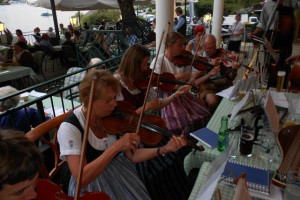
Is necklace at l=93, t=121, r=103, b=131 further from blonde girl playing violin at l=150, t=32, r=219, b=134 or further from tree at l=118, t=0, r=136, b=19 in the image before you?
tree at l=118, t=0, r=136, b=19

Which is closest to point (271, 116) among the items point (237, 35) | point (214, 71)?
point (214, 71)

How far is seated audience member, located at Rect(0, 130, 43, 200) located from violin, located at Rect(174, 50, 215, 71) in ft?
7.13

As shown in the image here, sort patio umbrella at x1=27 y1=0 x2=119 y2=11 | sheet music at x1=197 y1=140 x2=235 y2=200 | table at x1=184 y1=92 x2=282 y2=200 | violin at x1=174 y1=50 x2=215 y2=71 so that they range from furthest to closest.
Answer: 1. patio umbrella at x1=27 y1=0 x2=119 y2=11
2. violin at x1=174 y1=50 x2=215 y2=71
3. table at x1=184 y1=92 x2=282 y2=200
4. sheet music at x1=197 y1=140 x2=235 y2=200

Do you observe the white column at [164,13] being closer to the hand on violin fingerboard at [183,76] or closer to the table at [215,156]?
the hand on violin fingerboard at [183,76]

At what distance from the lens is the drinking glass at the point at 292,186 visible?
105cm

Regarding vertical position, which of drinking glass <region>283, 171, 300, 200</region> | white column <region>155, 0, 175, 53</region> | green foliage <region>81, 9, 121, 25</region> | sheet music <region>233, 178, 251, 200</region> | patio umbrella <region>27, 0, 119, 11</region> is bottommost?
drinking glass <region>283, 171, 300, 200</region>

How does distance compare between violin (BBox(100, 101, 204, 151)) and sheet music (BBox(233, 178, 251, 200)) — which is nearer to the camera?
sheet music (BBox(233, 178, 251, 200))

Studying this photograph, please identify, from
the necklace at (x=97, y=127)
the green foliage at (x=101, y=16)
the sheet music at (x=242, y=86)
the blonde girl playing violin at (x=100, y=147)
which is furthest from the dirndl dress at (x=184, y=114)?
the green foliage at (x=101, y=16)

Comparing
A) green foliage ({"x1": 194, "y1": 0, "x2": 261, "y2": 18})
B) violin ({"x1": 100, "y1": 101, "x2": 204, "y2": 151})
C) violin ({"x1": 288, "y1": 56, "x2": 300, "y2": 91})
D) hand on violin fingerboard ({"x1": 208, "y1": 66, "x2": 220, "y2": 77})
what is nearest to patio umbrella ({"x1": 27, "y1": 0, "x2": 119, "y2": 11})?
hand on violin fingerboard ({"x1": 208, "y1": 66, "x2": 220, "y2": 77})

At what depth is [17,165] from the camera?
2.82 feet

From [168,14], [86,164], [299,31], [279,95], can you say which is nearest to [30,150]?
[86,164]

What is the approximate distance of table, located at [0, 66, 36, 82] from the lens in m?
4.89

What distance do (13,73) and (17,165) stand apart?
15.8 feet

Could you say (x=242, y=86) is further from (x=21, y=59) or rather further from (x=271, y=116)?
(x=21, y=59)
